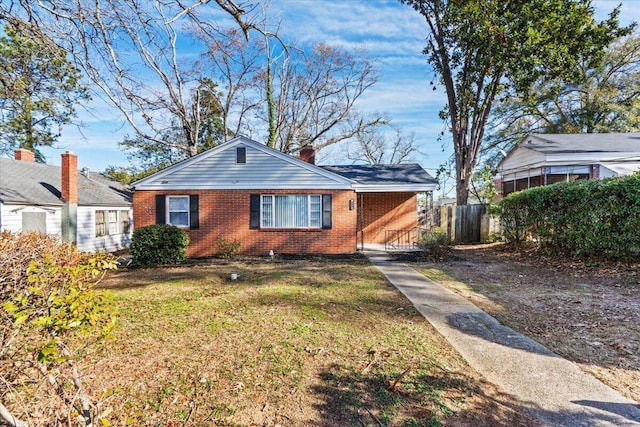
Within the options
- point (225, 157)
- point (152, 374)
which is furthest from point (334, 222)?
point (152, 374)

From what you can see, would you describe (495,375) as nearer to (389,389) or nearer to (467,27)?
(389,389)

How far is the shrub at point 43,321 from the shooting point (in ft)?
6.39

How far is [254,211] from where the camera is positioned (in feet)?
40.3

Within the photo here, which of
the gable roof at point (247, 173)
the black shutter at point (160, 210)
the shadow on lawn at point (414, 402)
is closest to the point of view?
the shadow on lawn at point (414, 402)

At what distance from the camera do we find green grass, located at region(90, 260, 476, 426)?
2.82 metres

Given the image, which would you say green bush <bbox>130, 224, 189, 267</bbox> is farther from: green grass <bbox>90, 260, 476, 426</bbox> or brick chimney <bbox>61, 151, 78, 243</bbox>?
brick chimney <bbox>61, 151, 78, 243</bbox>

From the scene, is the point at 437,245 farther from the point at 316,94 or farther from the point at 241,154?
the point at 316,94

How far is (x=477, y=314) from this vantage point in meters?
5.16

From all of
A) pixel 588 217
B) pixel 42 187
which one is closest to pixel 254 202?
pixel 588 217

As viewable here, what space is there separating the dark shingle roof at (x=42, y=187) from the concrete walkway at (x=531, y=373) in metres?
16.0

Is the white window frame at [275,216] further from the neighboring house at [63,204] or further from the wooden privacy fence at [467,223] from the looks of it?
the neighboring house at [63,204]

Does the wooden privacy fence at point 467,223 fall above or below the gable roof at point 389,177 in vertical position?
below

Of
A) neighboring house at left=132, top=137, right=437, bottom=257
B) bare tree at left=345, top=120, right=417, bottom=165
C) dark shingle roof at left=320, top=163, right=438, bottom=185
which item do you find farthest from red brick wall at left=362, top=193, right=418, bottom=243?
bare tree at left=345, top=120, right=417, bottom=165

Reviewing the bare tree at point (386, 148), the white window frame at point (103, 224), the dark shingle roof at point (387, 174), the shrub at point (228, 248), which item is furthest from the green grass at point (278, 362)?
the bare tree at point (386, 148)
